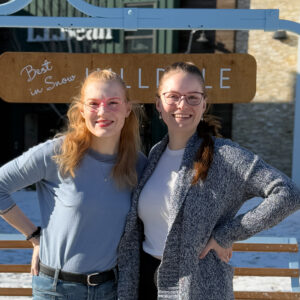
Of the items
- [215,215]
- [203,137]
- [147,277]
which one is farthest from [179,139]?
[147,277]

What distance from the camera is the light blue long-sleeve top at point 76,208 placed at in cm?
189

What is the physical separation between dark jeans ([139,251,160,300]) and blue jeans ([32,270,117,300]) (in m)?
0.17

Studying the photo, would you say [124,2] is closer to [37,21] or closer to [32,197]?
[32,197]

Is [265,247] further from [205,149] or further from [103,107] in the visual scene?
[103,107]

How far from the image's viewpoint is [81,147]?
77.5 inches

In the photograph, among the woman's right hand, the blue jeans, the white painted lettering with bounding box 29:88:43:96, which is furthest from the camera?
the white painted lettering with bounding box 29:88:43:96

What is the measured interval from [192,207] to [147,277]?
1.43ft

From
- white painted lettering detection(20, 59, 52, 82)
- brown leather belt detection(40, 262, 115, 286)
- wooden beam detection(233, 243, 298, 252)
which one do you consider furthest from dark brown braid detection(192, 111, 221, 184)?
white painted lettering detection(20, 59, 52, 82)

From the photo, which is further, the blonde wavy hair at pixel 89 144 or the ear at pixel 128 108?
the ear at pixel 128 108

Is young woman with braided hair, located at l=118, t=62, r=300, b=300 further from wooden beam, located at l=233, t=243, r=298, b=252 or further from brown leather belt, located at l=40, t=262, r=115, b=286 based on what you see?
wooden beam, located at l=233, t=243, r=298, b=252

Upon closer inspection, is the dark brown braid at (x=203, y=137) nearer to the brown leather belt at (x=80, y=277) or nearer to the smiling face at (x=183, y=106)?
the smiling face at (x=183, y=106)

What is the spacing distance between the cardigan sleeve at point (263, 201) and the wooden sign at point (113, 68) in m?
1.77

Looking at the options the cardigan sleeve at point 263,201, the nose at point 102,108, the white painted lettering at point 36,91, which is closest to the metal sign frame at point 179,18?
the white painted lettering at point 36,91

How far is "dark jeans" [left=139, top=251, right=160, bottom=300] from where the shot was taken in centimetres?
197
